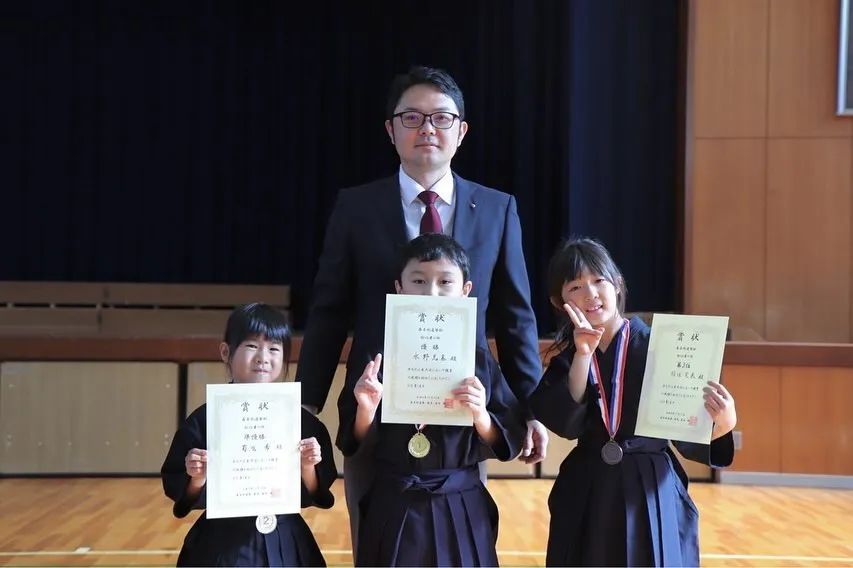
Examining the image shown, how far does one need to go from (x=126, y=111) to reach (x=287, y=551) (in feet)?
26.8

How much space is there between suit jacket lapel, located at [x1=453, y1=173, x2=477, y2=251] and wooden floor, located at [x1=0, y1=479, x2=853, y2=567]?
1952mm

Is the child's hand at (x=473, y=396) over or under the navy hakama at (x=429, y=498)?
over

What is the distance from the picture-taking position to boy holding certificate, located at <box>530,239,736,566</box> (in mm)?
1728

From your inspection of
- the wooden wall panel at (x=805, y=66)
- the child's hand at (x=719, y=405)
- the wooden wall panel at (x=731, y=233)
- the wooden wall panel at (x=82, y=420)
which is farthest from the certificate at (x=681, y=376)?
the wooden wall panel at (x=805, y=66)

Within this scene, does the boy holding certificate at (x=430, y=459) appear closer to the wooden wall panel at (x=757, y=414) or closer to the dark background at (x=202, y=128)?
the wooden wall panel at (x=757, y=414)

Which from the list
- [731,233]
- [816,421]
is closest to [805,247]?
[731,233]

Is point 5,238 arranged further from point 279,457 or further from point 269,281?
point 279,457

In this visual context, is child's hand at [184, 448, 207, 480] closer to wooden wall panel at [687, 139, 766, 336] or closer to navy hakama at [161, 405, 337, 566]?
navy hakama at [161, 405, 337, 566]

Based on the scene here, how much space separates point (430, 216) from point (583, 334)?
479 millimetres

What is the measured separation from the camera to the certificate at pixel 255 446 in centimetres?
169

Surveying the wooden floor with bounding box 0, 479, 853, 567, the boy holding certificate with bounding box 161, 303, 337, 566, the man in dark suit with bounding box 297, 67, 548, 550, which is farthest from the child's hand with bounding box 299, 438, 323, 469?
the wooden floor with bounding box 0, 479, 853, 567

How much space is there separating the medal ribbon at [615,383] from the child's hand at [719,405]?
188 mm

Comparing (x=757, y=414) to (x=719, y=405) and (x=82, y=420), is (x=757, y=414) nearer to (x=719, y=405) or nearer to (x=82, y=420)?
(x=719, y=405)

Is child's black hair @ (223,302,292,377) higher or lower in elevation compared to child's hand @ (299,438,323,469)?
higher
